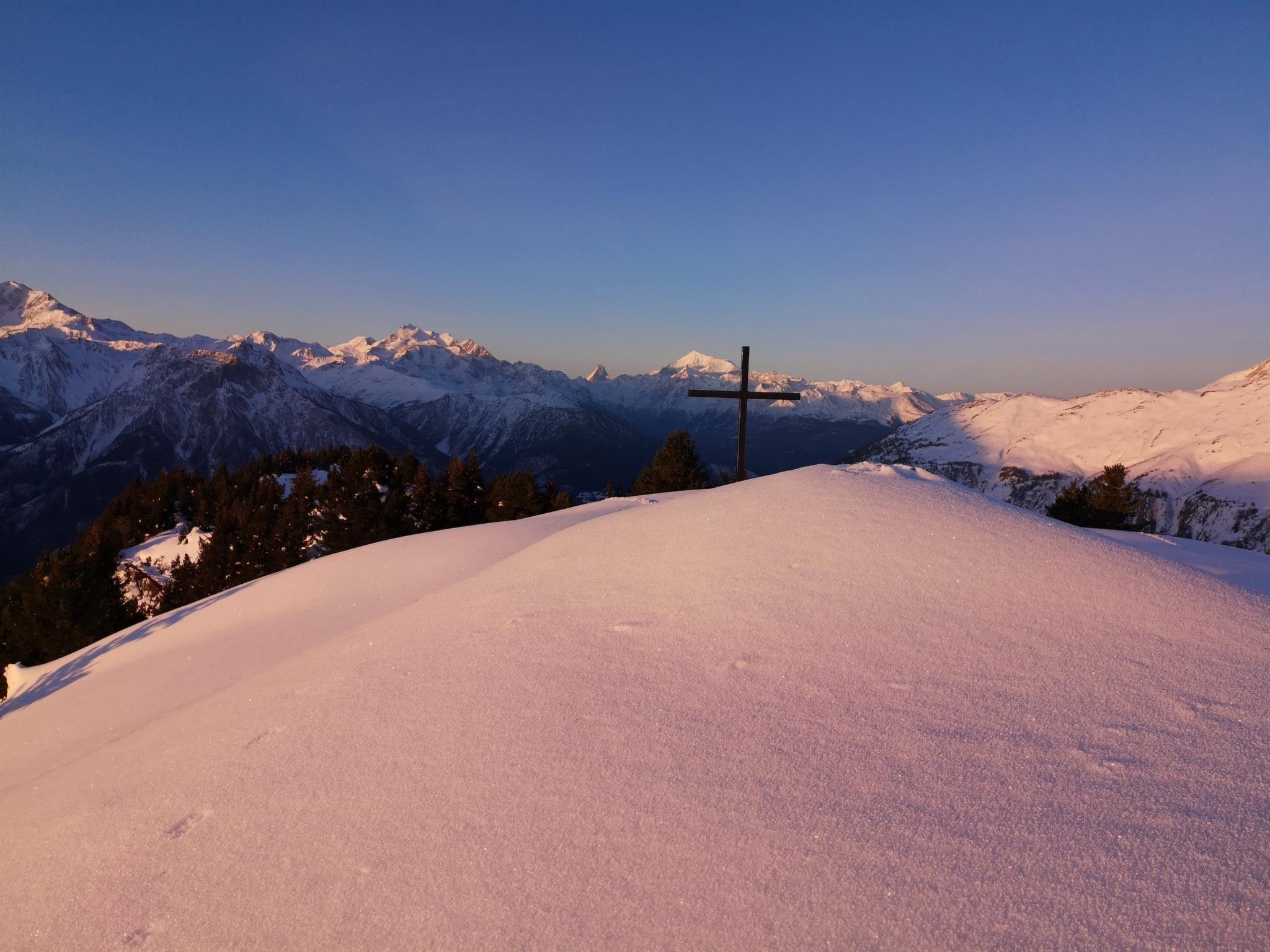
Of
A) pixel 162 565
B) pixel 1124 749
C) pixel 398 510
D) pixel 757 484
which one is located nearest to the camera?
pixel 1124 749

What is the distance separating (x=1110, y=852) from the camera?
3072 mm

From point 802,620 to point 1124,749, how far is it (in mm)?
2616

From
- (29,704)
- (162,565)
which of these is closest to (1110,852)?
(29,704)

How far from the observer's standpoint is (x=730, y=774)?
13.0 ft

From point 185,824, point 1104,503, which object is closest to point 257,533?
point 185,824

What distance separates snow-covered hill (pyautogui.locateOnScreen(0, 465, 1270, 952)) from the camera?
3.01 meters

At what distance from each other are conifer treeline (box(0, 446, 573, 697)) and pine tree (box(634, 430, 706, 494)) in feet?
23.7

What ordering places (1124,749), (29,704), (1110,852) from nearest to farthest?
1. (1110,852)
2. (1124,749)
3. (29,704)

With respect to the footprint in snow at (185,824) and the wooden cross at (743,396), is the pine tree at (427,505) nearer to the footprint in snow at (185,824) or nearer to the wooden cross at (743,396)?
the wooden cross at (743,396)

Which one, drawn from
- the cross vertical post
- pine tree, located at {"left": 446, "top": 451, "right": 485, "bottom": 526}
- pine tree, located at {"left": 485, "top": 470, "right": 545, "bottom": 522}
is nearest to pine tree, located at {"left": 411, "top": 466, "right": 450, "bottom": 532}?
pine tree, located at {"left": 446, "top": 451, "right": 485, "bottom": 526}

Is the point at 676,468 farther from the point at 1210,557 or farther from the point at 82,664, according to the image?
the point at 82,664

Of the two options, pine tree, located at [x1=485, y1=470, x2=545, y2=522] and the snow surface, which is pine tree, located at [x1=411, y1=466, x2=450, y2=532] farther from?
the snow surface

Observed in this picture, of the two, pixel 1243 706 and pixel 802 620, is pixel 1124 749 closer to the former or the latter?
pixel 1243 706

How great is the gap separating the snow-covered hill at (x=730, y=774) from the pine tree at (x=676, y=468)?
90.4 feet
